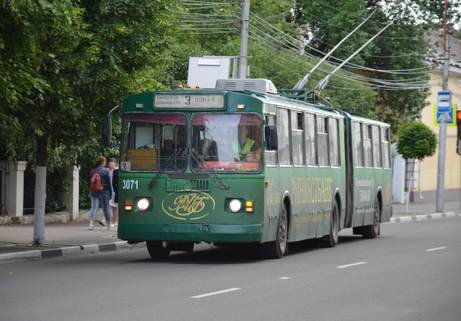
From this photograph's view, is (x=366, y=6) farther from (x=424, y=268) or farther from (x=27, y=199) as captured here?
(x=424, y=268)

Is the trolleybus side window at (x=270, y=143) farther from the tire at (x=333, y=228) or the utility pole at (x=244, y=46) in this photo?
the utility pole at (x=244, y=46)

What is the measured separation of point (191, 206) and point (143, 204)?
0.86 m

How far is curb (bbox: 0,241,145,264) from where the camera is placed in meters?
21.7

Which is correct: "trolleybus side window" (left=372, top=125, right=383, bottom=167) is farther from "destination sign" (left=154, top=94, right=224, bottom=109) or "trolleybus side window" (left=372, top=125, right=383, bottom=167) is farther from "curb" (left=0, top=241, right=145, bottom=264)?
"destination sign" (left=154, top=94, right=224, bottom=109)

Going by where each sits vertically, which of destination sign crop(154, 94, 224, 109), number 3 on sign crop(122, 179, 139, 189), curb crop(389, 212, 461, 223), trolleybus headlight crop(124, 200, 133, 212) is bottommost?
curb crop(389, 212, 461, 223)

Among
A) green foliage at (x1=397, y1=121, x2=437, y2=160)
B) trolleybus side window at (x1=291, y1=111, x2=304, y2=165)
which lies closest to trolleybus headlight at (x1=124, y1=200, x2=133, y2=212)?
trolleybus side window at (x1=291, y1=111, x2=304, y2=165)

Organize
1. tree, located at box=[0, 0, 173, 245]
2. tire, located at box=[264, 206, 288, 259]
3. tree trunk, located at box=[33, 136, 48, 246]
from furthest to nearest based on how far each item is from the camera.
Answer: tree trunk, located at box=[33, 136, 48, 246]
tire, located at box=[264, 206, 288, 259]
tree, located at box=[0, 0, 173, 245]

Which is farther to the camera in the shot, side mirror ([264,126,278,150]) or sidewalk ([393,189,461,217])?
sidewalk ([393,189,461,217])

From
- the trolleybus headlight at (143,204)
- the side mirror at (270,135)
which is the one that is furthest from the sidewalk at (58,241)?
the side mirror at (270,135)

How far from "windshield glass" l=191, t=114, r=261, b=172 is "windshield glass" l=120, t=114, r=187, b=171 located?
10.5 inches

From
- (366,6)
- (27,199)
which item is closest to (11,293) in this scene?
(27,199)

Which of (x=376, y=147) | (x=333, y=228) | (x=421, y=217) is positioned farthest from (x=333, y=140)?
(x=421, y=217)

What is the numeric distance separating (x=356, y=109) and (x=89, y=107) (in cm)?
2847

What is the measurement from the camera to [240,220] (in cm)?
2028
